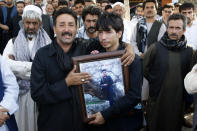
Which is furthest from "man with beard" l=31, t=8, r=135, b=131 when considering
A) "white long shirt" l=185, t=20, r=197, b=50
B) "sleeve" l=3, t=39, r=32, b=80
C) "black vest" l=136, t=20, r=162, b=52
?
"white long shirt" l=185, t=20, r=197, b=50

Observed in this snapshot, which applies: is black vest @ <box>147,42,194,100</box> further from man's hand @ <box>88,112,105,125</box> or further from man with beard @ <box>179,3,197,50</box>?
man with beard @ <box>179,3,197,50</box>

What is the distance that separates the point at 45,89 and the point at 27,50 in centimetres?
107

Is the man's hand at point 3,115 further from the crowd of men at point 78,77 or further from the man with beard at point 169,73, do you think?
the man with beard at point 169,73

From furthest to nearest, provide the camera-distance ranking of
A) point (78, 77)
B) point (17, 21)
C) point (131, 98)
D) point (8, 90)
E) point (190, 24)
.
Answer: point (17, 21)
point (190, 24)
point (8, 90)
point (131, 98)
point (78, 77)

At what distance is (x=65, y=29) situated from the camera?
2516 mm

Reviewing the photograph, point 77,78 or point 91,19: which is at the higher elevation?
point 91,19

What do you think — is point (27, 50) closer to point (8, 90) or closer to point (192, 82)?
point (8, 90)

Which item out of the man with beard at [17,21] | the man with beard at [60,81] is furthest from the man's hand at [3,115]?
the man with beard at [17,21]

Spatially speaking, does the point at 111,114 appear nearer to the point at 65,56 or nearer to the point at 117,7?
the point at 65,56

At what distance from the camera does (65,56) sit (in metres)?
2.46

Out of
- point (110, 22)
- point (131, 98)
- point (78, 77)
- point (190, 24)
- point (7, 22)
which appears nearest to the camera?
point (78, 77)

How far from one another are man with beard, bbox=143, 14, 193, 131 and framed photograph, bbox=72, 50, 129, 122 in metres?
1.41

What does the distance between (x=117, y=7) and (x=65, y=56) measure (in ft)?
13.6

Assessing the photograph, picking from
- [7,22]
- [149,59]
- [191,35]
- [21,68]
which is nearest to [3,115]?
[21,68]
